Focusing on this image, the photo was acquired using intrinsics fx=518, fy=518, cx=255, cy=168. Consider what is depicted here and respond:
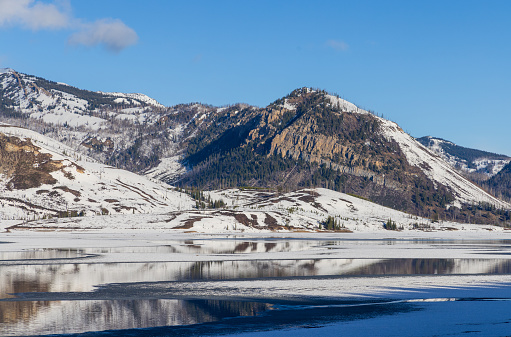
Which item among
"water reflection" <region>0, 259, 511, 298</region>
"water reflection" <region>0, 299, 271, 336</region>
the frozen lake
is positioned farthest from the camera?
"water reflection" <region>0, 259, 511, 298</region>

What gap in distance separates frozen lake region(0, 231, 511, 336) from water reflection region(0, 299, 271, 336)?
74mm

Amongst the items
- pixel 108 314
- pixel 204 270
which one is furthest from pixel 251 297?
pixel 204 270

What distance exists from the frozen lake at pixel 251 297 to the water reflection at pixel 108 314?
0.24 feet

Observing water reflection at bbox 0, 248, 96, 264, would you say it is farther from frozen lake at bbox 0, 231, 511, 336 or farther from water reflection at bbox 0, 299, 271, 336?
water reflection at bbox 0, 299, 271, 336

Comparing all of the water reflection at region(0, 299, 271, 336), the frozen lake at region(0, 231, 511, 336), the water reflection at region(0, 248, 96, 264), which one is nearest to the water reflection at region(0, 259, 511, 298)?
the frozen lake at region(0, 231, 511, 336)

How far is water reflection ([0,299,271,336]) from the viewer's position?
33.9m

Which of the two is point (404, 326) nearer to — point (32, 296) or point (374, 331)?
point (374, 331)

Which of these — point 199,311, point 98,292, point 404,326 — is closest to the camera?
point 404,326

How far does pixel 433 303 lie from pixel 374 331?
12.4 meters

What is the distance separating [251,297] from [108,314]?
43.1 ft

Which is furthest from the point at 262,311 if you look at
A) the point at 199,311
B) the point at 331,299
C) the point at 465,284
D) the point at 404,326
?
the point at 465,284

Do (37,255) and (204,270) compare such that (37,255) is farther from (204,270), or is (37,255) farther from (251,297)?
(251,297)

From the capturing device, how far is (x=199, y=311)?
3978cm

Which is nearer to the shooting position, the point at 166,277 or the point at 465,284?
the point at 465,284
